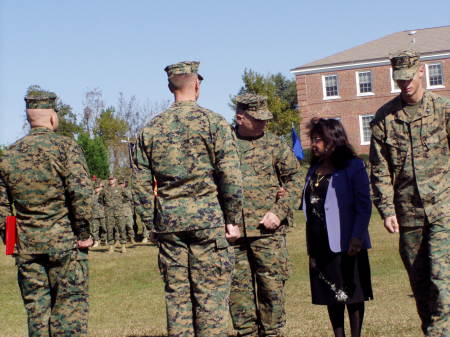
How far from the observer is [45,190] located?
5.91m

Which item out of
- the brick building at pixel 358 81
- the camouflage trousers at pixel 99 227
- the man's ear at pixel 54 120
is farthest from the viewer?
the brick building at pixel 358 81

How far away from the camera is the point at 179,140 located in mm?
5449

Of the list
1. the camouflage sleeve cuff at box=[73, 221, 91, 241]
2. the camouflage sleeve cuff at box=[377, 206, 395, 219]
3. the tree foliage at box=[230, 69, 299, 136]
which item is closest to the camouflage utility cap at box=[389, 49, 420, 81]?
the camouflage sleeve cuff at box=[377, 206, 395, 219]

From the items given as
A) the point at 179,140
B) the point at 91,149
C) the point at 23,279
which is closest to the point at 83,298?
the point at 23,279

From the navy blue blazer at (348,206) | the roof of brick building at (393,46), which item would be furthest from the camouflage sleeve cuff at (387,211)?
the roof of brick building at (393,46)

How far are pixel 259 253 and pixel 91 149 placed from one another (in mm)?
39748

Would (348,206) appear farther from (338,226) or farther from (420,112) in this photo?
(420,112)

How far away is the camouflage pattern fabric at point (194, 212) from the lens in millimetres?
5375

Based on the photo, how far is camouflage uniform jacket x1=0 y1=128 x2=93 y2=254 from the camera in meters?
5.91

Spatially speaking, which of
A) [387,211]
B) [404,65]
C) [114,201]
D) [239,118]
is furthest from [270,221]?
[114,201]

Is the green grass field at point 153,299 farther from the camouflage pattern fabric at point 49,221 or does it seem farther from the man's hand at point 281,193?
the camouflage pattern fabric at point 49,221

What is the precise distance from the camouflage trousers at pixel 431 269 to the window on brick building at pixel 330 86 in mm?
47745

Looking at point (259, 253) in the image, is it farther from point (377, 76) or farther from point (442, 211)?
point (377, 76)

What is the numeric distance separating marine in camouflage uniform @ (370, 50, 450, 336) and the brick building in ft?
149
